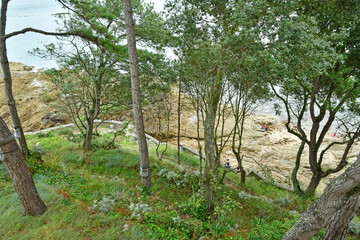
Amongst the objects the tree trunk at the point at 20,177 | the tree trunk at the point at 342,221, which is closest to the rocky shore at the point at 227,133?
the tree trunk at the point at 342,221

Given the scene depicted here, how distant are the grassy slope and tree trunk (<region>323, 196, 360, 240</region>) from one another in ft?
3.52

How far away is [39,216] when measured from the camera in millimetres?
4141

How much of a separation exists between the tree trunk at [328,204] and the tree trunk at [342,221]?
406 millimetres

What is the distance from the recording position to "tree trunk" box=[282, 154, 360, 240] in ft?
10.0

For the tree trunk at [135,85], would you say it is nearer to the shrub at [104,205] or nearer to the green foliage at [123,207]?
the green foliage at [123,207]

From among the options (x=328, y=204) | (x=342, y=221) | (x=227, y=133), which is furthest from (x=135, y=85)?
(x=227, y=133)

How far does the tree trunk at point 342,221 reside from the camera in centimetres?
347

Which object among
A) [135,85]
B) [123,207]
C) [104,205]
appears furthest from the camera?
[135,85]

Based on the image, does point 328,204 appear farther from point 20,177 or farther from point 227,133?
point 227,133

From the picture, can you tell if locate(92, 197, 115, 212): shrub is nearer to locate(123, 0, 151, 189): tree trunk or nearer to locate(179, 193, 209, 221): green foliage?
locate(123, 0, 151, 189): tree trunk

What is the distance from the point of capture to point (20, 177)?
406cm

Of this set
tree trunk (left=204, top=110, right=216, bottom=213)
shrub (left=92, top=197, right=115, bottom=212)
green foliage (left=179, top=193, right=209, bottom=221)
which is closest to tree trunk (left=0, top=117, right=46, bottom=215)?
shrub (left=92, top=197, right=115, bottom=212)

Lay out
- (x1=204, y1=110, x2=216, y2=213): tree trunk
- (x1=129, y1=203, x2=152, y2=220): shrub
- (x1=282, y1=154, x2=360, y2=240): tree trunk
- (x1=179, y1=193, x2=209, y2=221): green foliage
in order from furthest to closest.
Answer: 1. (x1=204, y1=110, x2=216, y2=213): tree trunk
2. (x1=179, y1=193, x2=209, y2=221): green foliage
3. (x1=129, y1=203, x2=152, y2=220): shrub
4. (x1=282, y1=154, x2=360, y2=240): tree trunk

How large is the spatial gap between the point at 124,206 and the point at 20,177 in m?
2.34
